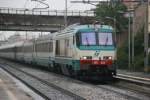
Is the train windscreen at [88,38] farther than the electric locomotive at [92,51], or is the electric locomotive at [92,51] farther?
the train windscreen at [88,38]

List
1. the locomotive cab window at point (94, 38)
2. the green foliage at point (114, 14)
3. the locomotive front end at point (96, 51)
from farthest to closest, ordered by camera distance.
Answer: the green foliage at point (114, 14) < the locomotive cab window at point (94, 38) < the locomotive front end at point (96, 51)

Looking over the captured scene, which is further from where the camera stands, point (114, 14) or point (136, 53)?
point (114, 14)

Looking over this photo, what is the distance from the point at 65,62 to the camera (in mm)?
31344

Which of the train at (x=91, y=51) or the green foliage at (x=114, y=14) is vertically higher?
the green foliage at (x=114, y=14)

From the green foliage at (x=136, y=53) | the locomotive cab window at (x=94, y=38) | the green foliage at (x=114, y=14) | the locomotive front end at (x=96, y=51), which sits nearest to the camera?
the locomotive front end at (x=96, y=51)

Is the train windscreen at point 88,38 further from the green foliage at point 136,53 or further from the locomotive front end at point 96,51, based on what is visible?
the green foliage at point 136,53

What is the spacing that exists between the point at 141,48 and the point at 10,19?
24.5 m

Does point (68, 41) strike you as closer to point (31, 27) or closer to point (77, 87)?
point (77, 87)

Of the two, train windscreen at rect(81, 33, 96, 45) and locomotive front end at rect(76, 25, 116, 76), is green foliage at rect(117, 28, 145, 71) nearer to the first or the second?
locomotive front end at rect(76, 25, 116, 76)

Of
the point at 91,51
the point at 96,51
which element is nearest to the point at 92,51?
the point at 91,51

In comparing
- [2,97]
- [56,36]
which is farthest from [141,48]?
[2,97]

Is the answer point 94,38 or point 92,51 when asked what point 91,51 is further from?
point 94,38

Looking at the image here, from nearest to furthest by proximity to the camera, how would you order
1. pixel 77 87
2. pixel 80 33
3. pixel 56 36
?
pixel 77 87, pixel 80 33, pixel 56 36

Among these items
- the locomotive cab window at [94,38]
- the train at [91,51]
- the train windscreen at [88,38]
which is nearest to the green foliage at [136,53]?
the train at [91,51]
